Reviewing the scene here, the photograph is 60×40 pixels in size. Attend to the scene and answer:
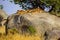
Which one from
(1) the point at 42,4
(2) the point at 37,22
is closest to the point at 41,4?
(1) the point at 42,4

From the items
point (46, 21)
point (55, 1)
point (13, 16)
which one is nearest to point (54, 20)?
point (46, 21)

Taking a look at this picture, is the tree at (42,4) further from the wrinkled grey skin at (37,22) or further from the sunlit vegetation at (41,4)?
the wrinkled grey skin at (37,22)

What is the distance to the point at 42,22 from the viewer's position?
17.9m

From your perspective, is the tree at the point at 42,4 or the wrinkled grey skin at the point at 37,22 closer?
the wrinkled grey skin at the point at 37,22

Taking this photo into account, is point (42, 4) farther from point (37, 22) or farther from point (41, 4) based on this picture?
point (37, 22)

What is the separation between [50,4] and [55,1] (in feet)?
2.07

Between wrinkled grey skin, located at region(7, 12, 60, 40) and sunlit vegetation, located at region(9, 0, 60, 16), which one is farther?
sunlit vegetation, located at region(9, 0, 60, 16)

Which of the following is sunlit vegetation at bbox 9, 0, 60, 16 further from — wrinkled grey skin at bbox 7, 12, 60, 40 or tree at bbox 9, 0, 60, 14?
wrinkled grey skin at bbox 7, 12, 60, 40

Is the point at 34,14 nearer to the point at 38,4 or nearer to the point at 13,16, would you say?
the point at 13,16

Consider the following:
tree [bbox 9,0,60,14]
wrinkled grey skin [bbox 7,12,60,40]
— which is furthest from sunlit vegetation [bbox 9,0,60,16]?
wrinkled grey skin [bbox 7,12,60,40]

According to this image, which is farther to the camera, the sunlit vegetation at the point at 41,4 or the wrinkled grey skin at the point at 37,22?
the sunlit vegetation at the point at 41,4

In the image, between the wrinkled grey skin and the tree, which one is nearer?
the wrinkled grey skin

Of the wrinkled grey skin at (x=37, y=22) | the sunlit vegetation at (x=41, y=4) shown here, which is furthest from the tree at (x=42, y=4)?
the wrinkled grey skin at (x=37, y=22)

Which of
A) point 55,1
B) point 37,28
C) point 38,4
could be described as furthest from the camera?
point 38,4
